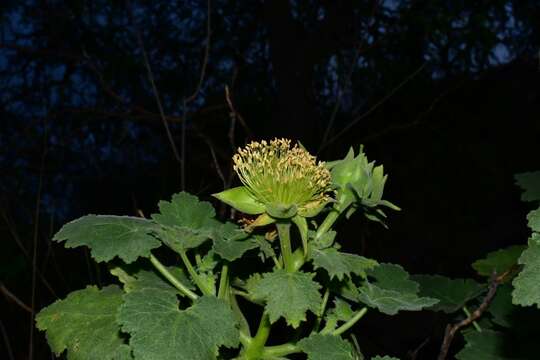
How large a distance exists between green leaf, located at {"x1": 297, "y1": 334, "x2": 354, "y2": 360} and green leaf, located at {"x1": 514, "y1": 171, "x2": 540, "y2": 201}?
2.26 feet

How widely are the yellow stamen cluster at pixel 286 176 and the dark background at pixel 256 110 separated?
1533 millimetres

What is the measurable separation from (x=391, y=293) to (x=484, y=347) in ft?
1.05

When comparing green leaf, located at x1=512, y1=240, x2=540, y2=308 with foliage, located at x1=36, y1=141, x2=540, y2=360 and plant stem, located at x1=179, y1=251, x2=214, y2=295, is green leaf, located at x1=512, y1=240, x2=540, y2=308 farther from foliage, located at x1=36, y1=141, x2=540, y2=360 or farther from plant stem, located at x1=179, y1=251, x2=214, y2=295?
plant stem, located at x1=179, y1=251, x2=214, y2=295

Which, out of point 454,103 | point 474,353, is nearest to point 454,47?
point 454,103

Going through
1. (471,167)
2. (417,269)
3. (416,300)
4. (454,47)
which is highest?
(454,47)

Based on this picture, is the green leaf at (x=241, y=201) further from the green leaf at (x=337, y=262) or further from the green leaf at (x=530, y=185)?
the green leaf at (x=530, y=185)

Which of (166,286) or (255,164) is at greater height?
(255,164)

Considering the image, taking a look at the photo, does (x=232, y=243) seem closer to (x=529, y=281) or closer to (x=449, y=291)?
(x=529, y=281)

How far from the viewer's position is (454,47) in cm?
272

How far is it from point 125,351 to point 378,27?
2463 mm

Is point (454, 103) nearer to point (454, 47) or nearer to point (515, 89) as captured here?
point (515, 89)

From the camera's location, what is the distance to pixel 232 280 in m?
0.78

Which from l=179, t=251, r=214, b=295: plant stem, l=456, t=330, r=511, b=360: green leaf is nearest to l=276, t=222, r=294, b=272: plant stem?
l=179, t=251, r=214, b=295: plant stem

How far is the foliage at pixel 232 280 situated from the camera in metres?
0.64
